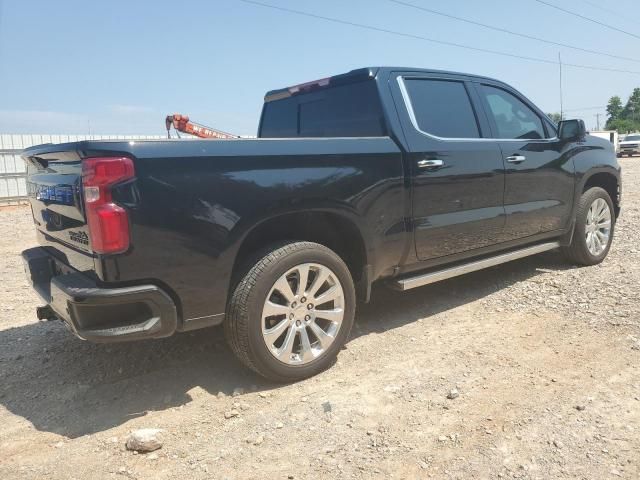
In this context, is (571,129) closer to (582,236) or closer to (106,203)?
(582,236)

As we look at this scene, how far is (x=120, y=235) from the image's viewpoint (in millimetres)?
2525

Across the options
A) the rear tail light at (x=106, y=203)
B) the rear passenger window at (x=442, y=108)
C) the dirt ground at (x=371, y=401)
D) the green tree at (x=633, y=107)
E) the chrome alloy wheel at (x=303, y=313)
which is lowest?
the dirt ground at (x=371, y=401)

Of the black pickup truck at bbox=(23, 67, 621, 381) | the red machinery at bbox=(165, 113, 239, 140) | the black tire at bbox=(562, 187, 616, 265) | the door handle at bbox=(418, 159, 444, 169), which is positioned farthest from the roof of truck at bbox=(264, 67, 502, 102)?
the red machinery at bbox=(165, 113, 239, 140)

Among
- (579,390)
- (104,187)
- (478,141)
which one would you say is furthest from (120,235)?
(478,141)

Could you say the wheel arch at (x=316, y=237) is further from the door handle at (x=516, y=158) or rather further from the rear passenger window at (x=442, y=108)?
the door handle at (x=516, y=158)

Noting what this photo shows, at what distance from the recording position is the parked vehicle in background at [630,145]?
1266 inches

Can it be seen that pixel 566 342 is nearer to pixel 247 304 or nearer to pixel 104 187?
pixel 247 304

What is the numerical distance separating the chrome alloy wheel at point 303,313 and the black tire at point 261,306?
0.12 feet

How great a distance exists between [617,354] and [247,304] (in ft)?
8.07

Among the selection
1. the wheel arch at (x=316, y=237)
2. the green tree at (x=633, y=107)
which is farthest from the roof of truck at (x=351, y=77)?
the green tree at (x=633, y=107)

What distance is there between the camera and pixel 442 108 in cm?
409

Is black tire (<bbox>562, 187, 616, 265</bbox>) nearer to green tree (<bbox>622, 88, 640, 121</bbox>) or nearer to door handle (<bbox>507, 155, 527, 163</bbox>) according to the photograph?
door handle (<bbox>507, 155, 527, 163</bbox>)

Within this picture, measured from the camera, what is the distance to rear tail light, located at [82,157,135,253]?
250 cm

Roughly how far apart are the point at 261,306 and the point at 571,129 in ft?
12.1
